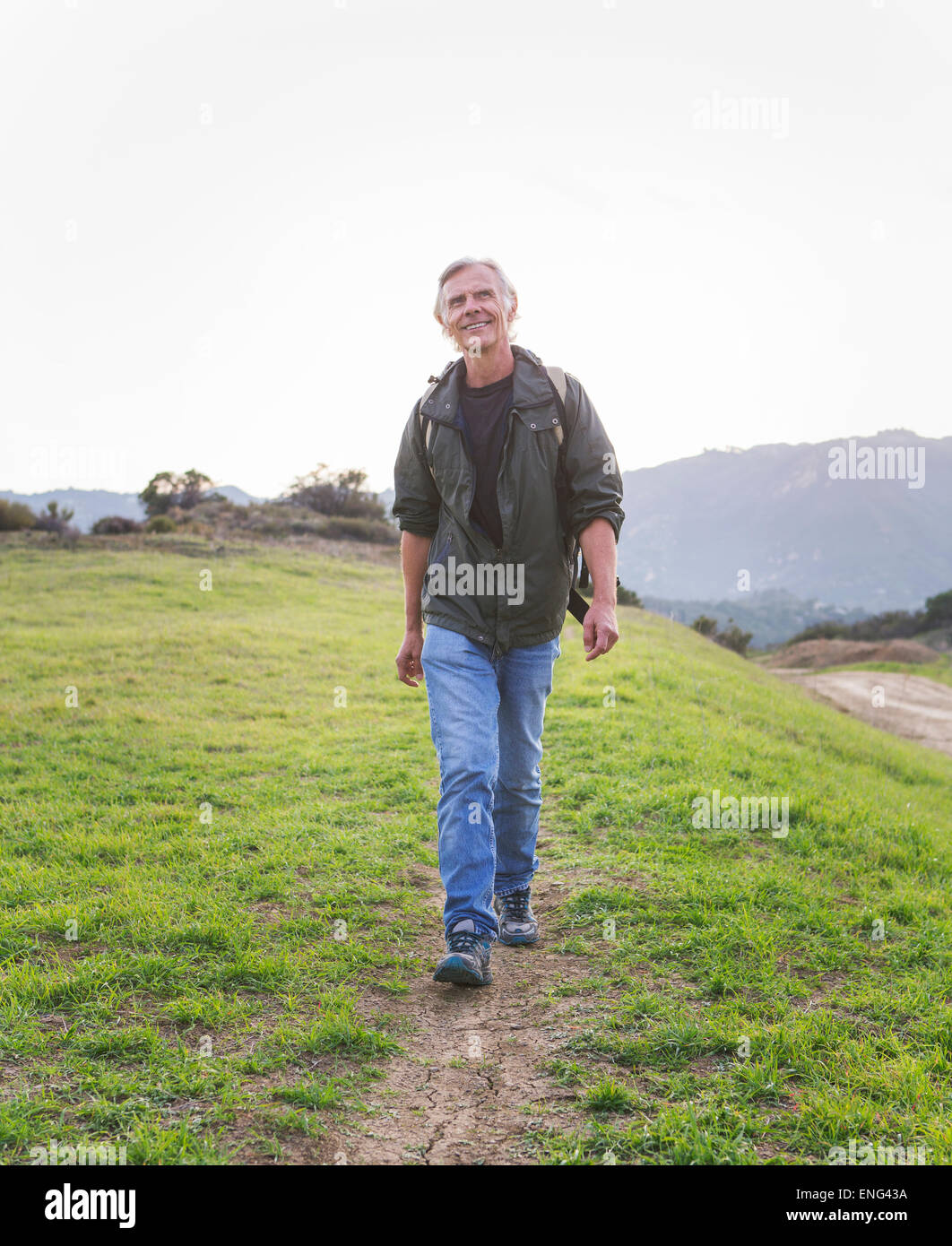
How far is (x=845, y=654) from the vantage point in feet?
130

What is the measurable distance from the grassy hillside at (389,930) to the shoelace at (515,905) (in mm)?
234

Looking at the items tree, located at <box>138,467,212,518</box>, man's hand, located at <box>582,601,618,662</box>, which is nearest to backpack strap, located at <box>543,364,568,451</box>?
man's hand, located at <box>582,601,618,662</box>

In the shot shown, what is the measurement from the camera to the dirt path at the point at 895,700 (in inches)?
778

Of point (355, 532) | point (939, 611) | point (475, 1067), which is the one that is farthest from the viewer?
point (939, 611)

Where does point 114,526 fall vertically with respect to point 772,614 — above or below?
above

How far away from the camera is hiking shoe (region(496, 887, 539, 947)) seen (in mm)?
3814

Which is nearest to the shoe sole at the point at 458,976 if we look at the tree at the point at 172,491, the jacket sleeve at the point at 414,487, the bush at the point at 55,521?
the jacket sleeve at the point at 414,487

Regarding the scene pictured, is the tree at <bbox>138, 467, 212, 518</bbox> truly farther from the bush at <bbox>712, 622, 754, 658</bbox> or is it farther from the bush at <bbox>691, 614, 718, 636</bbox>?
the bush at <bbox>691, 614, 718, 636</bbox>

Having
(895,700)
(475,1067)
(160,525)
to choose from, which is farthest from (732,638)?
(475,1067)

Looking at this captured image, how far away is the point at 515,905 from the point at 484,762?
876 mm

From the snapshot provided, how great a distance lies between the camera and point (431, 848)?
16.9 feet

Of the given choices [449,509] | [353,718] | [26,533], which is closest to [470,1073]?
[449,509]

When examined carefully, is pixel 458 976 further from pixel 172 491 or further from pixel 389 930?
pixel 172 491
